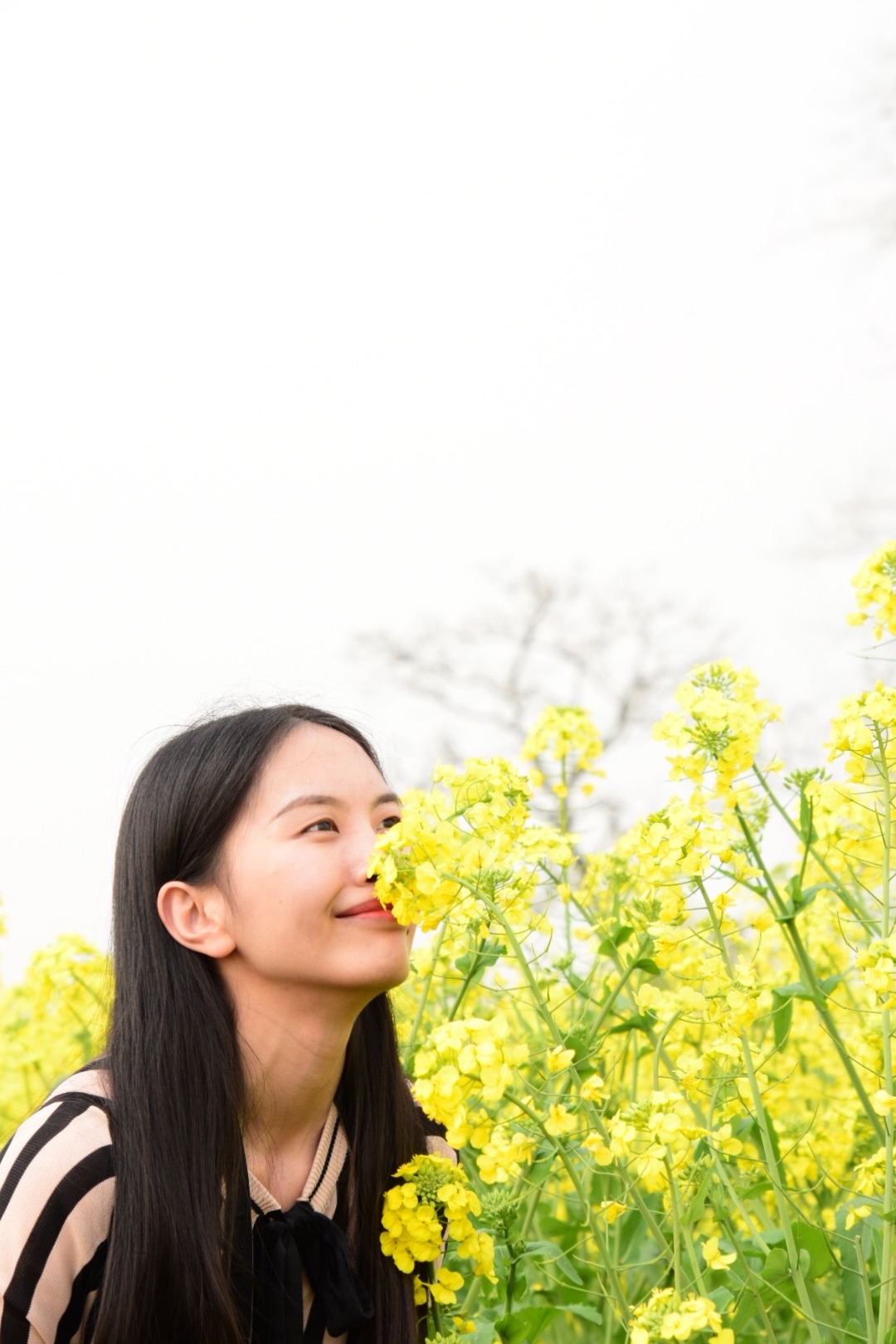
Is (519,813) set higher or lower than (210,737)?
lower

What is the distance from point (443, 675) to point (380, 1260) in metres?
6.68

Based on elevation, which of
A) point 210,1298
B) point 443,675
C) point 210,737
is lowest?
point 210,1298

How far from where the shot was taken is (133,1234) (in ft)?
4.32

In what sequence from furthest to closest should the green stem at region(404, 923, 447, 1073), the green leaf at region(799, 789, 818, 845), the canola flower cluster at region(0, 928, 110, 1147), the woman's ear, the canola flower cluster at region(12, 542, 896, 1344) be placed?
the canola flower cluster at region(0, 928, 110, 1147), the green stem at region(404, 923, 447, 1073), the woman's ear, the green leaf at region(799, 789, 818, 845), the canola flower cluster at region(12, 542, 896, 1344)

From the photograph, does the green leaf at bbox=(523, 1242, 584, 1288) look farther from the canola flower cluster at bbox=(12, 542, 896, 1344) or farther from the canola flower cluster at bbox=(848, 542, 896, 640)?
the canola flower cluster at bbox=(848, 542, 896, 640)

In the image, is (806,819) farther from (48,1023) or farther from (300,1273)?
(48,1023)

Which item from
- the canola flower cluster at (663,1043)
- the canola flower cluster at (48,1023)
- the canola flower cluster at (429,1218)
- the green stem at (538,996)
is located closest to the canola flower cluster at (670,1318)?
the canola flower cluster at (663,1043)

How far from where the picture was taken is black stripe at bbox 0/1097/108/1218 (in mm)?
1308

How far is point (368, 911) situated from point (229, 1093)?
0.80 ft

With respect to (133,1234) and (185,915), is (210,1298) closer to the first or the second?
(133,1234)

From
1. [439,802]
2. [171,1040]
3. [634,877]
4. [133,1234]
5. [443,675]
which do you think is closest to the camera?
[439,802]

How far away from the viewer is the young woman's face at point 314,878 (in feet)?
4.39

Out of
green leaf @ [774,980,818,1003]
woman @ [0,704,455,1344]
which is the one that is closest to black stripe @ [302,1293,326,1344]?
woman @ [0,704,455,1344]

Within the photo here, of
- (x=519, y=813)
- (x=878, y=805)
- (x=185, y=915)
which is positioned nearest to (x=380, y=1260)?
(x=185, y=915)
